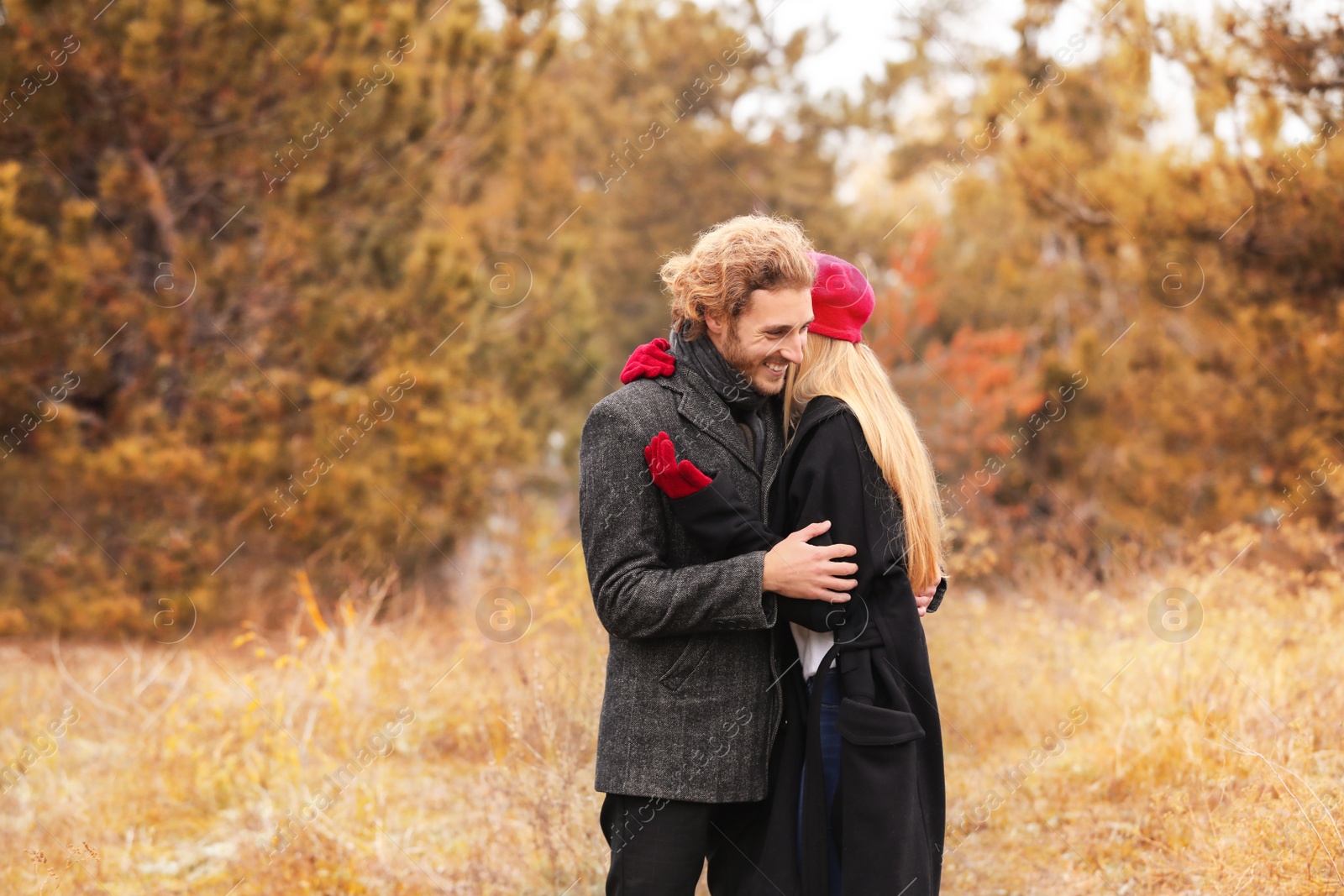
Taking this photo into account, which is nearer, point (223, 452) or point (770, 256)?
point (770, 256)

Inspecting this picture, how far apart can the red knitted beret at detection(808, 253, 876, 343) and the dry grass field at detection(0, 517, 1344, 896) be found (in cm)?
163

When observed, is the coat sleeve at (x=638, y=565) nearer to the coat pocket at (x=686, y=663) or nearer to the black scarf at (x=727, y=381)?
the coat pocket at (x=686, y=663)

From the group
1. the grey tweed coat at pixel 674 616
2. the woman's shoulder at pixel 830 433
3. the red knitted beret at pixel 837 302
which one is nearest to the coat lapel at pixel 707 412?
the grey tweed coat at pixel 674 616

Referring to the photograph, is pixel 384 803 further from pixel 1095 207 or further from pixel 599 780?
pixel 1095 207

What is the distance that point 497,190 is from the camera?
13539mm

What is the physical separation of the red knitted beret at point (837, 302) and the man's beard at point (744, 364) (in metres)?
0.15

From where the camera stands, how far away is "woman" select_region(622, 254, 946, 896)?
1.89m

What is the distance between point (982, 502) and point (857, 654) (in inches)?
317

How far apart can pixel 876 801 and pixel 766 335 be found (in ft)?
2.84

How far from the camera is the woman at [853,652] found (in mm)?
1887

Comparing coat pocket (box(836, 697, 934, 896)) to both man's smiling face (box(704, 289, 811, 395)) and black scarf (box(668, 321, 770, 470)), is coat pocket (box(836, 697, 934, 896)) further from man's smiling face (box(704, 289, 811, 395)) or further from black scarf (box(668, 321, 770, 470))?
man's smiling face (box(704, 289, 811, 395))

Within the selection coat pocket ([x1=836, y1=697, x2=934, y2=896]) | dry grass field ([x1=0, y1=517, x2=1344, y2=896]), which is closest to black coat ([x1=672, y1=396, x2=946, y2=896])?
coat pocket ([x1=836, y1=697, x2=934, y2=896])

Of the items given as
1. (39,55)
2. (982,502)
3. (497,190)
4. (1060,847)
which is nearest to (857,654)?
(1060,847)

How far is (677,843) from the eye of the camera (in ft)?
6.46
